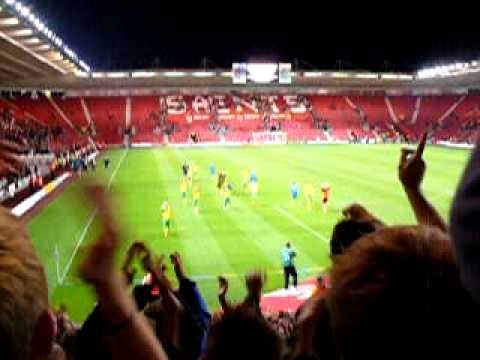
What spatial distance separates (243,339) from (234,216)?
2581 centimetres

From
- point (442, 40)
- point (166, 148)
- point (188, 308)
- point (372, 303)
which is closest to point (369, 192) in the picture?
point (188, 308)

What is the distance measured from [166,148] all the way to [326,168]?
2756cm

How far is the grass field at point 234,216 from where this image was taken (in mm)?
19906

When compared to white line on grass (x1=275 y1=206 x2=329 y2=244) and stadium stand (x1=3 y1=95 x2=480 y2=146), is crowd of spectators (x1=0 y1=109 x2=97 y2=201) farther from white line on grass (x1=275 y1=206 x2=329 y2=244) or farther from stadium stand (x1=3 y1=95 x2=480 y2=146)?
stadium stand (x1=3 y1=95 x2=480 y2=146)

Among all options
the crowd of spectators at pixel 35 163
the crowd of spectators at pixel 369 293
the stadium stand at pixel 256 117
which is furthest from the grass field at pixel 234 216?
the stadium stand at pixel 256 117

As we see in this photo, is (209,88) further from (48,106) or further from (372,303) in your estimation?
(372,303)

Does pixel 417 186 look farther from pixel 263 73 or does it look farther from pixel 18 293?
pixel 263 73

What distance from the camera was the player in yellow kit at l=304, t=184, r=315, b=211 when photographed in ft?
103

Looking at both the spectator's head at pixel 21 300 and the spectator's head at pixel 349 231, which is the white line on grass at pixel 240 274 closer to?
the spectator's head at pixel 349 231

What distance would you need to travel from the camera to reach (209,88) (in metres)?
88.3

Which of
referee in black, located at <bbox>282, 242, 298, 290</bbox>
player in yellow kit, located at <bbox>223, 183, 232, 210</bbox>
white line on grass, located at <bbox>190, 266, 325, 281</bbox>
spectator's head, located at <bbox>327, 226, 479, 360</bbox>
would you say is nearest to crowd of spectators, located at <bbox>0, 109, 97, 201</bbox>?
white line on grass, located at <bbox>190, 266, 325, 281</bbox>

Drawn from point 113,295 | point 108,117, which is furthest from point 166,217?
point 108,117

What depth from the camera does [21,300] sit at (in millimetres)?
1814

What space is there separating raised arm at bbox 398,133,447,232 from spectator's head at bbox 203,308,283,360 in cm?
111
